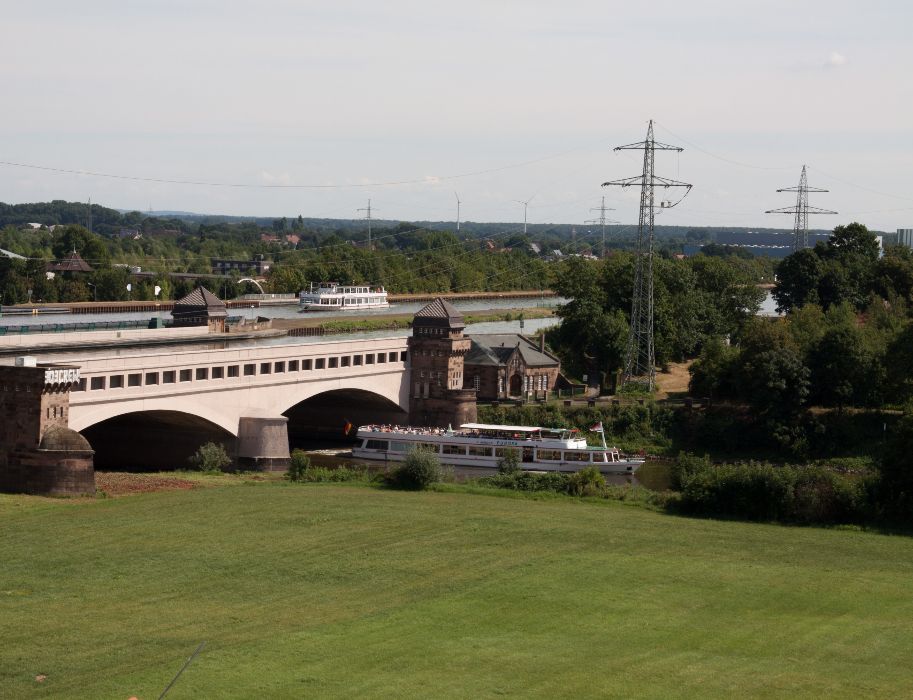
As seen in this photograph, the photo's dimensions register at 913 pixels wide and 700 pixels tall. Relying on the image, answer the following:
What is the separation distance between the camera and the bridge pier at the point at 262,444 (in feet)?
293

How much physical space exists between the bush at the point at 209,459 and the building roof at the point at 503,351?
111ft

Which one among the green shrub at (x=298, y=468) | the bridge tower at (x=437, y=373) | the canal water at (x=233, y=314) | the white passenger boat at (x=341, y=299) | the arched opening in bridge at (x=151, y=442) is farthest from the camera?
the white passenger boat at (x=341, y=299)

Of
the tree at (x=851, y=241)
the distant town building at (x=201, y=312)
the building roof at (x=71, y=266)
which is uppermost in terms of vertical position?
the tree at (x=851, y=241)

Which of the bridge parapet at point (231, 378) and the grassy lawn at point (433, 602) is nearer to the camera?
the grassy lawn at point (433, 602)

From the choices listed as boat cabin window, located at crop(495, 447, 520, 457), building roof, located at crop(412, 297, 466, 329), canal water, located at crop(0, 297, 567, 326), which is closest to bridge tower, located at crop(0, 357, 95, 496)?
boat cabin window, located at crop(495, 447, 520, 457)

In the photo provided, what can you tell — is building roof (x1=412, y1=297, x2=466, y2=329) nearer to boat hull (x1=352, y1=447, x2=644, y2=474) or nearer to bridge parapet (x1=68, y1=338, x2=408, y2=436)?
bridge parapet (x1=68, y1=338, x2=408, y2=436)

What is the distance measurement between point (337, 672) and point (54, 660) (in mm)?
8073

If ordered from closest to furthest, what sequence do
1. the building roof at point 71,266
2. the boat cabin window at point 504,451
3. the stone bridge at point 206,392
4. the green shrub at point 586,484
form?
the stone bridge at point 206,392, the green shrub at point 586,484, the boat cabin window at point 504,451, the building roof at point 71,266

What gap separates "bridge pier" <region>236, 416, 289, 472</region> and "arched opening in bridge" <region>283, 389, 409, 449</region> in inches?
776

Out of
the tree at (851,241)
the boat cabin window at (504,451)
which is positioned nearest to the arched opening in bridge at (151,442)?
the boat cabin window at (504,451)

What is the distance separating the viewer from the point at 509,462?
3679 inches

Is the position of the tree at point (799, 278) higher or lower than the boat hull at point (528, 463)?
higher

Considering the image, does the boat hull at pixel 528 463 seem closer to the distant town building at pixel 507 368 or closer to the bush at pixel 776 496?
the distant town building at pixel 507 368

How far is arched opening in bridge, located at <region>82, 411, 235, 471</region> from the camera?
89.6 m
